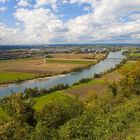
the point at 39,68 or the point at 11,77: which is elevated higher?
the point at 11,77

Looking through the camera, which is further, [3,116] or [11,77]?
[11,77]

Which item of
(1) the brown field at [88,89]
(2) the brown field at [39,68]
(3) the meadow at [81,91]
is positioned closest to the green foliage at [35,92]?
(3) the meadow at [81,91]

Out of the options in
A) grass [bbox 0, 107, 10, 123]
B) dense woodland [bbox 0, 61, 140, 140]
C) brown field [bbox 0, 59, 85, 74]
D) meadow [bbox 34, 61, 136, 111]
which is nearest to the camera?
dense woodland [bbox 0, 61, 140, 140]

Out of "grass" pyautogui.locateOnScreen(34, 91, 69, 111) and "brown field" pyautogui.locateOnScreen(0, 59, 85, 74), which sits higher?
"grass" pyautogui.locateOnScreen(34, 91, 69, 111)

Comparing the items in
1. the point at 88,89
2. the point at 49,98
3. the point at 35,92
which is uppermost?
the point at 35,92

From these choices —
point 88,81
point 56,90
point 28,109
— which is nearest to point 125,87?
point 28,109

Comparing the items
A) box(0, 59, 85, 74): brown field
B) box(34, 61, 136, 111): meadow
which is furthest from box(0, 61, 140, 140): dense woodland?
box(0, 59, 85, 74): brown field

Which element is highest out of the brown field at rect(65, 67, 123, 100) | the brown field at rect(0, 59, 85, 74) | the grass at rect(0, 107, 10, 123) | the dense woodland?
the dense woodland

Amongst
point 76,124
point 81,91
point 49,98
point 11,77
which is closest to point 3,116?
point 49,98

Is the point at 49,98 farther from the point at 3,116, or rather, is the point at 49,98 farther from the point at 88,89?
the point at 3,116

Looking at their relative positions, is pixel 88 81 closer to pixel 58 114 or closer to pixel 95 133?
pixel 58 114

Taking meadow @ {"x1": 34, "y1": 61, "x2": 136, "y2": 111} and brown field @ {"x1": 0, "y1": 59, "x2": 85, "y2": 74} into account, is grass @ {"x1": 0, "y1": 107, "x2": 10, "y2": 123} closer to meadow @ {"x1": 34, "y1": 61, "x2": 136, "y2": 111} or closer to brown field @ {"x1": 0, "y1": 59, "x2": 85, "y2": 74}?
meadow @ {"x1": 34, "y1": 61, "x2": 136, "y2": 111}

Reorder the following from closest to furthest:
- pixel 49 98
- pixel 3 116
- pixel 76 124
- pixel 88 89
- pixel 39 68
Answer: pixel 76 124 < pixel 3 116 < pixel 49 98 < pixel 88 89 < pixel 39 68
